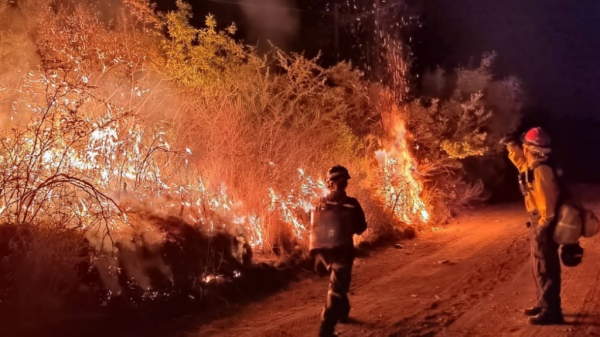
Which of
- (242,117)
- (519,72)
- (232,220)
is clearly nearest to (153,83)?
(242,117)

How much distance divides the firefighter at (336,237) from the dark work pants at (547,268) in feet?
6.58

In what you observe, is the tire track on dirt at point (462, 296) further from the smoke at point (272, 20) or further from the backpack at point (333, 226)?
the smoke at point (272, 20)

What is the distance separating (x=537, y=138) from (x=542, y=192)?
0.62 meters

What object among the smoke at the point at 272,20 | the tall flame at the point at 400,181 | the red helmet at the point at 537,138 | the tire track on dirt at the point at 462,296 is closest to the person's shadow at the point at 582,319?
the tire track on dirt at the point at 462,296

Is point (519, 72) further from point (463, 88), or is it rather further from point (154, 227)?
point (154, 227)

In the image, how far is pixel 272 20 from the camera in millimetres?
23094

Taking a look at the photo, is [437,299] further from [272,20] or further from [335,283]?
[272,20]

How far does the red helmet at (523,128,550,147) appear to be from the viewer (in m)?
7.11

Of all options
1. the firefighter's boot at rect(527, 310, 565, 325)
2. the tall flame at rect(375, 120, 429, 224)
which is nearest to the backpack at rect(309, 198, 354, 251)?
the firefighter's boot at rect(527, 310, 565, 325)

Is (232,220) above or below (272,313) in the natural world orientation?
above

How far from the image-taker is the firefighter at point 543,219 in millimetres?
6961

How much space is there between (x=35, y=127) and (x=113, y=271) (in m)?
2.44

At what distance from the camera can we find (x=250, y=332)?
7.64 metres

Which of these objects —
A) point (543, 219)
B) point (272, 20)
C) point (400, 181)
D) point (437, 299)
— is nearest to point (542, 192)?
point (543, 219)
